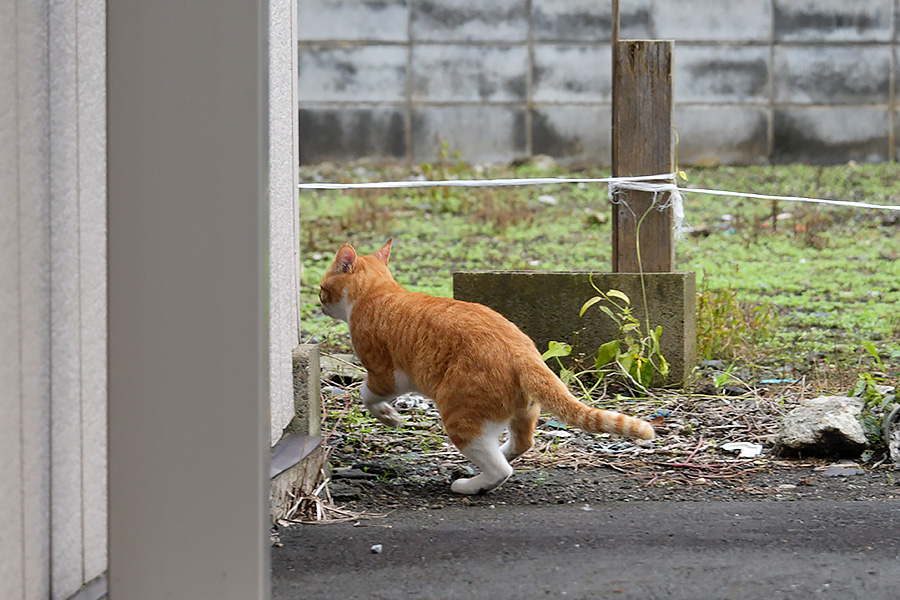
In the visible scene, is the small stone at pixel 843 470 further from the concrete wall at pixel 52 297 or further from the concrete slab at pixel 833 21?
the concrete slab at pixel 833 21

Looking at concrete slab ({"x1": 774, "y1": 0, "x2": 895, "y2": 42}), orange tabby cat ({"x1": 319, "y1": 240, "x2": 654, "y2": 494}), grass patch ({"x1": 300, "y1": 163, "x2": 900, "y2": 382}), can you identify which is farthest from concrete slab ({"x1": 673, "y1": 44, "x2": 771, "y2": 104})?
orange tabby cat ({"x1": 319, "y1": 240, "x2": 654, "y2": 494})

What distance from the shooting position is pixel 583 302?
13.0ft

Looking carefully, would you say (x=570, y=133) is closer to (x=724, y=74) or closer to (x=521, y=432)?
(x=724, y=74)

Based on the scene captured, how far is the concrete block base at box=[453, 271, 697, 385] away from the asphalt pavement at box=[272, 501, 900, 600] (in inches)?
54.2

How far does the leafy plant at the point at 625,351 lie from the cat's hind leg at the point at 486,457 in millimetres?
1057

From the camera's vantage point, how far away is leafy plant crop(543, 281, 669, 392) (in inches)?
148

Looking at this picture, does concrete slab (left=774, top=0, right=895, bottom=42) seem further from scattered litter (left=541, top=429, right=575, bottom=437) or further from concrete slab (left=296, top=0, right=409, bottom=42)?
scattered litter (left=541, top=429, right=575, bottom=437)

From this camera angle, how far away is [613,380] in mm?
3885

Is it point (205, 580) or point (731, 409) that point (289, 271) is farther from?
point (731, 409)

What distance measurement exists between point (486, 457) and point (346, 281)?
842 mm

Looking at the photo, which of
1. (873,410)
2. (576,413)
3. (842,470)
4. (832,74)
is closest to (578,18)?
(832,74)

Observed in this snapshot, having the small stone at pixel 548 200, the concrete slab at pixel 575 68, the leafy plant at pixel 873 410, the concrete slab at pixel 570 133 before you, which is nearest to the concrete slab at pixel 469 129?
the concrete slab at pixel 570 133

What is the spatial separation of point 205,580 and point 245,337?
14.4 inches

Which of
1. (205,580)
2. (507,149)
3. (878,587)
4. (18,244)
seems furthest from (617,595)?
(507,149)
